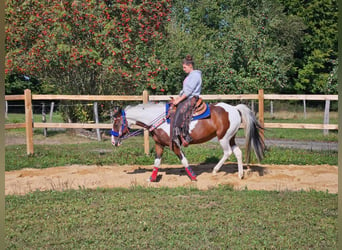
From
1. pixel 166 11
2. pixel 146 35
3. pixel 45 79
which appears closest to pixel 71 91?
pixel 45 79

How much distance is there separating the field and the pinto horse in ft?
1.94

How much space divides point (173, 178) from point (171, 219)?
2.82 metres

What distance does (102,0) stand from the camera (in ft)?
47.9

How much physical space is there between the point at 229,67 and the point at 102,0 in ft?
25.9

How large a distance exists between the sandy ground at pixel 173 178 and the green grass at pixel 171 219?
0.62 m

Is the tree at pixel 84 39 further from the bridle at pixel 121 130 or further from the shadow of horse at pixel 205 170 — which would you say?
the bridle at pixel 121 130

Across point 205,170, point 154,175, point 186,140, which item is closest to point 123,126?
point 154,175

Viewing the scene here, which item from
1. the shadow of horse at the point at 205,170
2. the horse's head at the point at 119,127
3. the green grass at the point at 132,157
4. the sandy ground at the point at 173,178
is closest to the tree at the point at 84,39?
the green grass at the point at 132,157

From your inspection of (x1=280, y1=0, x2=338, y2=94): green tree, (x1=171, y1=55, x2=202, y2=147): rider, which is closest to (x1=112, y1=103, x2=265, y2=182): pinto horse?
(x1=171, y1=55, x2=202, y2=147): rider

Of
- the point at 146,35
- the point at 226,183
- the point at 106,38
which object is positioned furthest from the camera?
the point at 146,35

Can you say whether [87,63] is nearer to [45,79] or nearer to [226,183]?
[45,79]

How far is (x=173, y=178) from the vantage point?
7941 mm

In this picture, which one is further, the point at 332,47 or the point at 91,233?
the point at 332,47

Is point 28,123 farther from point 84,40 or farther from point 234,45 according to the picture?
point 234,45
